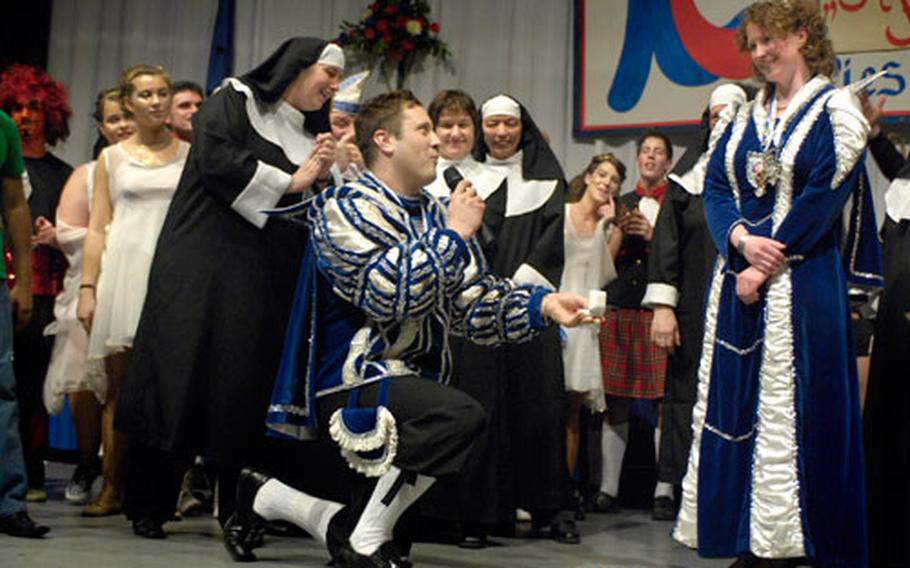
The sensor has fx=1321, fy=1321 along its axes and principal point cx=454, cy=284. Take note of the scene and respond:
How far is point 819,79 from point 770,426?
1036mm

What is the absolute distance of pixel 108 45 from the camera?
387 inches

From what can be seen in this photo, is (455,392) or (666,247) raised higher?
(666,247)

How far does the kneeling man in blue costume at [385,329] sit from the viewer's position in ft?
11.9

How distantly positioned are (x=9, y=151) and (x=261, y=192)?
91 centimetres

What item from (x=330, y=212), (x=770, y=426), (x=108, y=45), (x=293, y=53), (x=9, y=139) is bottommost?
(x=770, y=426)

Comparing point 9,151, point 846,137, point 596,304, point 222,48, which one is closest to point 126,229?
point 9,151

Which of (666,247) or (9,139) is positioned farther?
(666,247)

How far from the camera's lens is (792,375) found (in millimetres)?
3775

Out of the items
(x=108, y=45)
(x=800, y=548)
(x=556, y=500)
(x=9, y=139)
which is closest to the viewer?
(x=800, y=548)

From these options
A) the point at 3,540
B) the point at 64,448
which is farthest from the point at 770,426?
the point at 64,448

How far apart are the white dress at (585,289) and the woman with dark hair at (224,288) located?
1.72 m

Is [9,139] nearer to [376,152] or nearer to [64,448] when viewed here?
[376,152]

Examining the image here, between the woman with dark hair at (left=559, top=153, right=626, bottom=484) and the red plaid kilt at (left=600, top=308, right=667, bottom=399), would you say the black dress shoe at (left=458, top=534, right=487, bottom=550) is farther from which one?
the red plaid kilt at (left=600, top=308, right=667, bottom=399)

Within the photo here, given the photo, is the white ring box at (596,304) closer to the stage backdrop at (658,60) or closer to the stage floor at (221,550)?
the stage floor at (221,550)
